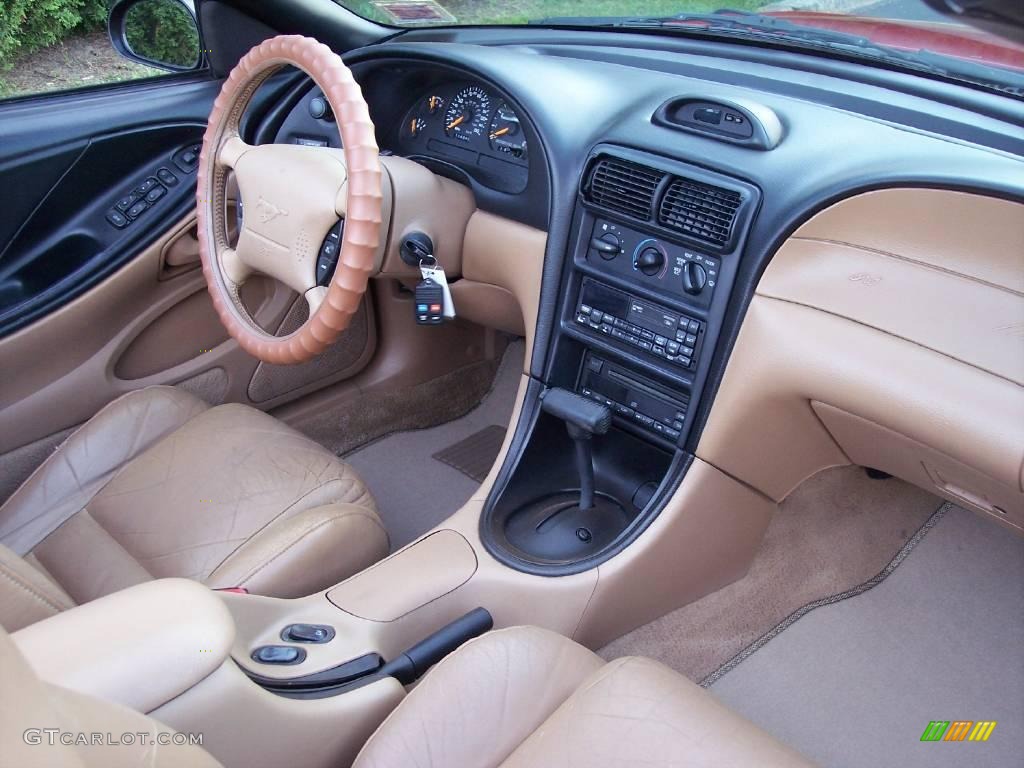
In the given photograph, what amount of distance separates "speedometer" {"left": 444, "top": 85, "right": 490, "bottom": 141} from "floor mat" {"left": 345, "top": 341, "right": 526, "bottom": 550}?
63 centimetres

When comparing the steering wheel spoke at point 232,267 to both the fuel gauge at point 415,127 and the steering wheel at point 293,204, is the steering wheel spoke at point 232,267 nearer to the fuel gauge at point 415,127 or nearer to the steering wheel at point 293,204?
the steering wheel at point 293,204

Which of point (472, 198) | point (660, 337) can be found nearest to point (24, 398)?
point (472, 198)

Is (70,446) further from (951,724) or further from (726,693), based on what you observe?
(951,724)

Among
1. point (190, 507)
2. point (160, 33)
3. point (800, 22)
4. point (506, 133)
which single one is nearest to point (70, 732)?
point (190, 507)

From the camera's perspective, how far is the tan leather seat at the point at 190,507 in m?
1.51

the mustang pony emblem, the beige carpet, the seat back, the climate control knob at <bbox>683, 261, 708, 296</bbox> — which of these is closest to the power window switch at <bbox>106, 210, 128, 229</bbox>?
the mustang pony emblem

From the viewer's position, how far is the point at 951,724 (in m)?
1.70

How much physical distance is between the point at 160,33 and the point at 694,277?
64.6 inches

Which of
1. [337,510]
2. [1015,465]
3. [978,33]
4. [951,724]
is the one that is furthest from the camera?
[951,724]

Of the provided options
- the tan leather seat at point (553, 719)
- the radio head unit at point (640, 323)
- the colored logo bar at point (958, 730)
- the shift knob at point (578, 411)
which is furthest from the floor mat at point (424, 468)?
the colored logo bar at point (958, 730)

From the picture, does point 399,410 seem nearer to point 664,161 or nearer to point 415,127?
point 415,127

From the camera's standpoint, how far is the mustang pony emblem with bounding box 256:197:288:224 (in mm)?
1671

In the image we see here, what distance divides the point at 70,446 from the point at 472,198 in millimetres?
937

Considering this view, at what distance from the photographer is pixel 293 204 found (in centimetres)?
165
